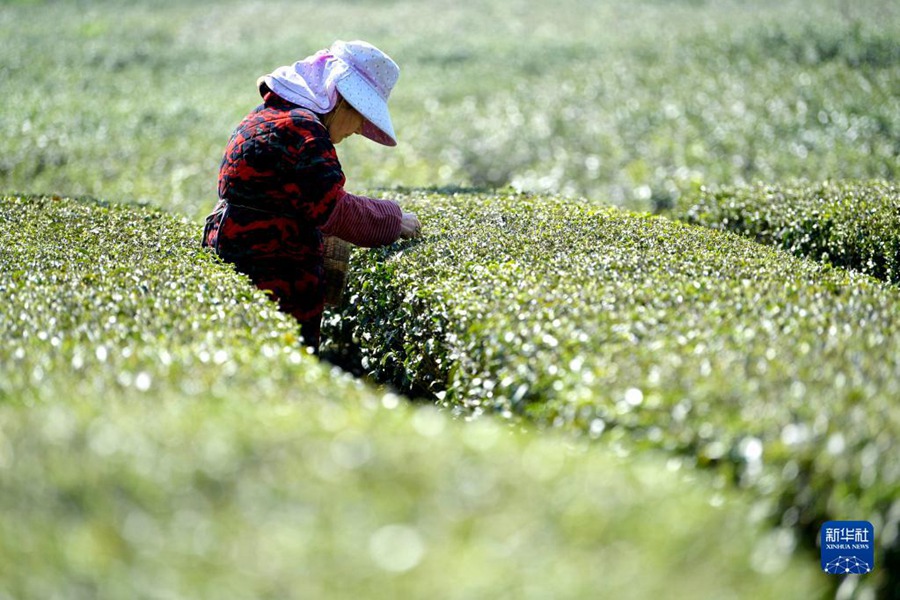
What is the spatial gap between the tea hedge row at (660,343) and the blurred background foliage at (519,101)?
19.5ft

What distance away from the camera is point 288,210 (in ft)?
16.7

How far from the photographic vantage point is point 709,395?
311 cm

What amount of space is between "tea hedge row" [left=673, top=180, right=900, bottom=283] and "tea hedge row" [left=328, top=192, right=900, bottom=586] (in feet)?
3.93

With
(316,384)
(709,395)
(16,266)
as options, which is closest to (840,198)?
(709,395)

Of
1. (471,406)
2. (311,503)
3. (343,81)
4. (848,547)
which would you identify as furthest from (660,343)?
A: (343,81)

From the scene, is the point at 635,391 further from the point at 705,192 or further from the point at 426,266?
the point at 705,192

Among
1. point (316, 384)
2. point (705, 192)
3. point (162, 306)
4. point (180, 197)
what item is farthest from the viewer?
point (180, 197)

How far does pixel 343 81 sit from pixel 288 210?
0.81 meters

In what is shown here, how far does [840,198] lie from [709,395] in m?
4.82

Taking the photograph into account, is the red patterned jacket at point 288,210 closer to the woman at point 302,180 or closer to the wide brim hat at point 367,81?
the woman at point 302,180

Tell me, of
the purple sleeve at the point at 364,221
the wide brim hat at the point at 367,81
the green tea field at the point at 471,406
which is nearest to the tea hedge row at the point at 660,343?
the green tea field at the point at 471,406

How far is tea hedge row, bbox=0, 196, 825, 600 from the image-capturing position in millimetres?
2053

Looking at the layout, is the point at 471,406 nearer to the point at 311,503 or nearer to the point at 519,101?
the point at 311,503

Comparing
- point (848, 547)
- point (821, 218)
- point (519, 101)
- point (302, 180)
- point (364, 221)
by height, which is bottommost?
point (519, 101)
